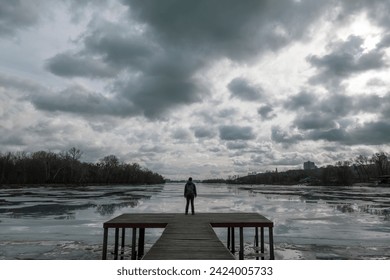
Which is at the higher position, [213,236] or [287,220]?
[213,236]

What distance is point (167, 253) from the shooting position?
824 cm

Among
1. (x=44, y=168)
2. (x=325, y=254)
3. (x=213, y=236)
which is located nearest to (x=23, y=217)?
(x=213, y=236)

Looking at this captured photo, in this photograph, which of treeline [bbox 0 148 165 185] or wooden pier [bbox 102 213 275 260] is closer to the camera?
wooden pier [bbox 102 213 275 260]

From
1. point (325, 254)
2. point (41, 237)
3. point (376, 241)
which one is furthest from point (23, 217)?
point (376, 241)

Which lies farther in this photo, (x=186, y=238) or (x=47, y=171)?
(x=47, y=171)

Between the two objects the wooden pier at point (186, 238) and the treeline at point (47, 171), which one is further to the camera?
the treeline at point (47, 171)

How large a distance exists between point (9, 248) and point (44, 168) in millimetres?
114852

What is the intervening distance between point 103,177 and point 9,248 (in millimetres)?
151885
